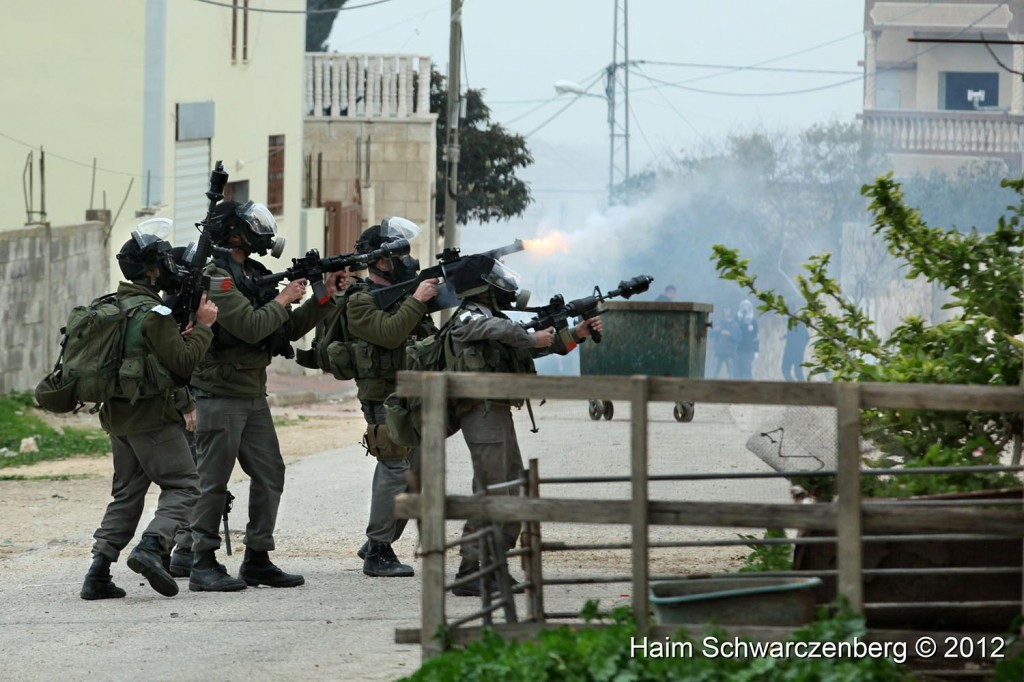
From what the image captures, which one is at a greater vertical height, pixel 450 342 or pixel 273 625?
pixel 450 342

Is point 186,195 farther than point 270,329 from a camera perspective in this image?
Yes

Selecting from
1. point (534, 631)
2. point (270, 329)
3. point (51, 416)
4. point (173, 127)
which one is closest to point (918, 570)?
point (534, 631)

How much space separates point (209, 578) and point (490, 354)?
6.03 feet

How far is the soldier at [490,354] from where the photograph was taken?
781cm

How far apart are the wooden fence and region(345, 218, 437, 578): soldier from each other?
9.70 ft

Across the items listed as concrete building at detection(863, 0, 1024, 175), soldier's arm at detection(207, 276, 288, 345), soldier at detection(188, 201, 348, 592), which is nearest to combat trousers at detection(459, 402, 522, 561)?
soldier at detection(188, 201, 348, 592)

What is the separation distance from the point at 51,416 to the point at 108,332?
10.9 metres

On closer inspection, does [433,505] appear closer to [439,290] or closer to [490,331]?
[490,331]

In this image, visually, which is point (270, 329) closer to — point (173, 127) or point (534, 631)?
point (534, 631)

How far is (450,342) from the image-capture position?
26.6ft

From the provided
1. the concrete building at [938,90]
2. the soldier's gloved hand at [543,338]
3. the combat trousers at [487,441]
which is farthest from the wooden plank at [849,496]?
the concrete building at [938,90]

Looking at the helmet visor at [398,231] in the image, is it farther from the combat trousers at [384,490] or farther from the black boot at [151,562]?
the black boot at [151,562]

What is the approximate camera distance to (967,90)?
37594 mm

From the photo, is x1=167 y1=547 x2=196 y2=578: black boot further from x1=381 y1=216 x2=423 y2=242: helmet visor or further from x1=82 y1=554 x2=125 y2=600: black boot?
x1=381 y1=216 x2=423 y2=242: helmet visor
